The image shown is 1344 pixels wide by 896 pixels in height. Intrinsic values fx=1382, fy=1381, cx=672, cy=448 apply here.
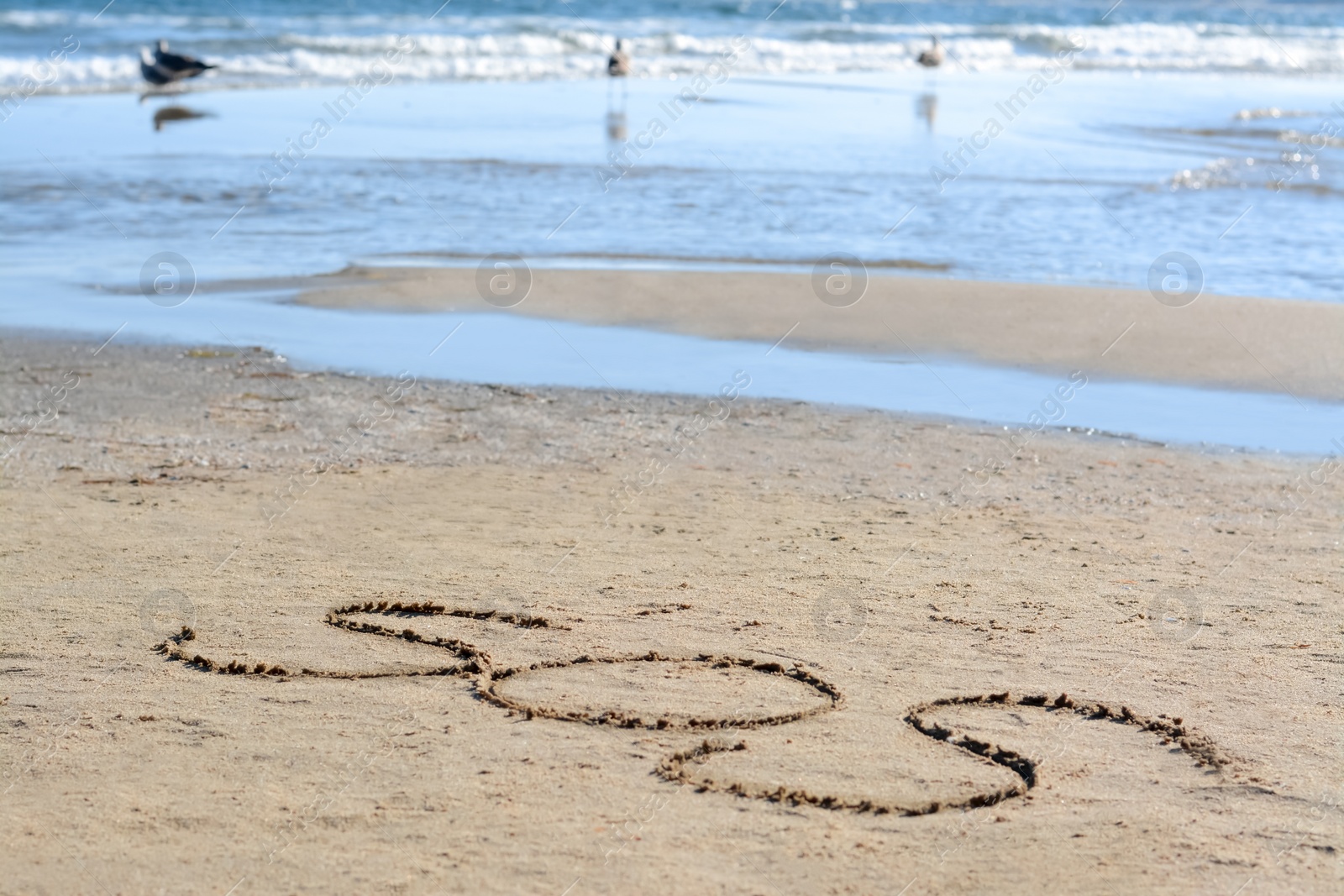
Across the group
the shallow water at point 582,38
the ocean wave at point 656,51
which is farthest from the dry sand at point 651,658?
the shallow water at point 582,38

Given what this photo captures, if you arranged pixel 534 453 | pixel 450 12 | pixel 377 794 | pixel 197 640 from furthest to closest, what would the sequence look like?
pixel 450 12
pixel 534 453
pixel 197 640
pixel 377 794

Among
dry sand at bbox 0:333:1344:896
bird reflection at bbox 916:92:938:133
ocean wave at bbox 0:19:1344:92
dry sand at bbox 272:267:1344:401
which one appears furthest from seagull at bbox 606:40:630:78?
dry sand at bbox 0:333:1344:896

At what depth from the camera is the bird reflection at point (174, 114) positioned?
2073 cm

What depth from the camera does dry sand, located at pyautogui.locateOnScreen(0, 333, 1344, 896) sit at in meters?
3.54

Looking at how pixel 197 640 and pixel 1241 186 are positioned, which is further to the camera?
pixel 1241 186

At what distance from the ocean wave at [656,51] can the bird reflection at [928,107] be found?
693cm

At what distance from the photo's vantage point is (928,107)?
2389cm

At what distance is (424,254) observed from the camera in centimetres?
1221

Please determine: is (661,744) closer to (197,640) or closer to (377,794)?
(377,794)

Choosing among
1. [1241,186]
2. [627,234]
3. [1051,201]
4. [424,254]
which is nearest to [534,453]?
[424,254]

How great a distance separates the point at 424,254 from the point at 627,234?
80.0 inches

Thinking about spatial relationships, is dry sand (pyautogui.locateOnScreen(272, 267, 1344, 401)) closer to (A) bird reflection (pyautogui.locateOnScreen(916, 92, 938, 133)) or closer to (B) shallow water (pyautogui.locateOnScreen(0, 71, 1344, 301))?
(B) shallow water (pyautogui.locateOnScreen(0, 71, 1344, 301))

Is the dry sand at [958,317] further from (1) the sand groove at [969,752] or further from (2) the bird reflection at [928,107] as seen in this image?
(2) the bird reflection at [928,107]

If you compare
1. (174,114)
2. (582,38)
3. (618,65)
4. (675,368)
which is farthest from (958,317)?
(582,38)
